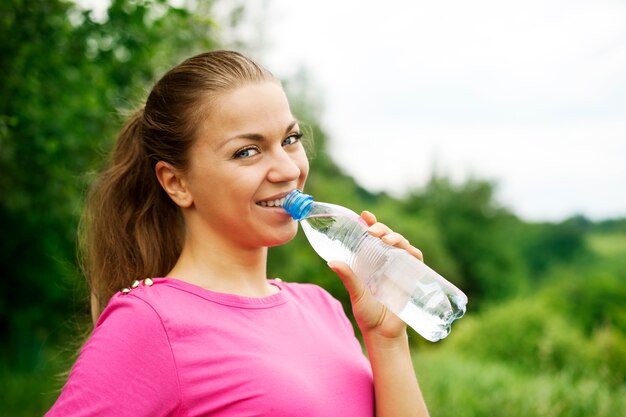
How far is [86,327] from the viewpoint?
2797 millimetres

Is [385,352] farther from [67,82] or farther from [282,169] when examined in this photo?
[67,82]

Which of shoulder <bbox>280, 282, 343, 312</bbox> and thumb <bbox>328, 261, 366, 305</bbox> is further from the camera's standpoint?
shoulder <bbox>280, 282, 343, 312</bbox>

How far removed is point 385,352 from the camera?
6.73ft

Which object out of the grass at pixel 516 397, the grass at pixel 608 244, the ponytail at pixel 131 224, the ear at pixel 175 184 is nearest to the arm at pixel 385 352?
the ear at pixel 175 184

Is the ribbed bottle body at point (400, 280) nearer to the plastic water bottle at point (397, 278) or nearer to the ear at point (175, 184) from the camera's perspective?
the plastic water bottle at point (397, 278)

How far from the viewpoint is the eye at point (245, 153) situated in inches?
77.0

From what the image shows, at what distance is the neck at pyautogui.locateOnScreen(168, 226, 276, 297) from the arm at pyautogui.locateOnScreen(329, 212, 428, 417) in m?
0.27

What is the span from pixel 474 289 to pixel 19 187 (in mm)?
39560

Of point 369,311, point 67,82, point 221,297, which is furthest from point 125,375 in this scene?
point 67,82

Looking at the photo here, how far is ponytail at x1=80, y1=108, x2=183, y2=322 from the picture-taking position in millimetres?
2279

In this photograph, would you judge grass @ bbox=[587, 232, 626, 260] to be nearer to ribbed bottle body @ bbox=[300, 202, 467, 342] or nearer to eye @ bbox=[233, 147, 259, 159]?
ribbed bottle body @ bbox=[300, 202, 467, 342]

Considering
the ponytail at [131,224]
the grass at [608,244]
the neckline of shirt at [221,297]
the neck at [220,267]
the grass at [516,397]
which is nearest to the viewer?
the neckline of shirt at [221,297]

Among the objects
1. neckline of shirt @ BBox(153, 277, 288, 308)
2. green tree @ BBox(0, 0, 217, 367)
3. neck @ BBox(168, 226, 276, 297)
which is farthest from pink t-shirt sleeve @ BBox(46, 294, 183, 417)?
green tree @ BBox(0, 0, 217, 367)

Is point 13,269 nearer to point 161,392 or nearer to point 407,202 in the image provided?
point 161,392
